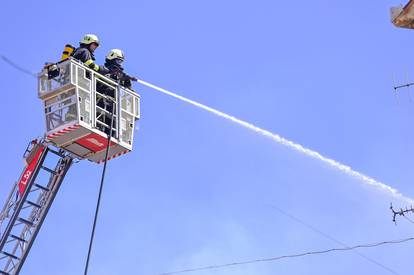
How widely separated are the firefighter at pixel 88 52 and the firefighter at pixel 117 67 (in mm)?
317

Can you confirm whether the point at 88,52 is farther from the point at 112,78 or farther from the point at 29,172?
the point at 29,172

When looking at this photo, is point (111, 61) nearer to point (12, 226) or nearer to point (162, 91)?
point (162, 91)

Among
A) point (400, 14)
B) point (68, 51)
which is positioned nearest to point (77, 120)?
point (68, 51)

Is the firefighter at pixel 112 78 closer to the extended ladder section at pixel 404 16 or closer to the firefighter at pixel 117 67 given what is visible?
the firefighter at pixel 117 67

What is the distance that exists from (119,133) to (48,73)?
7.08 ft

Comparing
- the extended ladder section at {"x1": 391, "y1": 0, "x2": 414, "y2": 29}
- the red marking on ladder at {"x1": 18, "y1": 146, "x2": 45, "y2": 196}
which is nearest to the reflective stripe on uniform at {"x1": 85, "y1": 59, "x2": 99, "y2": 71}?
the red marking on ladder at {"x1": 18, "y1": 146, "x2": 45, "y2": 196}

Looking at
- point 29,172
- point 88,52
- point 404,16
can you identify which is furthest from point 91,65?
point 404,16

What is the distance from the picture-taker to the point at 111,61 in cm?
2247

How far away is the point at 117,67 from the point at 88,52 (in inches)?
39.1

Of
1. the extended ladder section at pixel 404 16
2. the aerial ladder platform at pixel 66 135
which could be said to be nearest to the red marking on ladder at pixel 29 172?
the aerial ladder platform at pixel 66 135

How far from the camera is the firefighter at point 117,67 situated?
872 inches

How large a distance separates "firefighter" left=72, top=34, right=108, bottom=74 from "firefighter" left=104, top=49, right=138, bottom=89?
32cm

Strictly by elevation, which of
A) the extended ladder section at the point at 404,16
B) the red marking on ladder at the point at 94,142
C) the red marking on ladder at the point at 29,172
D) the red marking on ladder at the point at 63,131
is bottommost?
the red marking on ladder at the point at 29,172

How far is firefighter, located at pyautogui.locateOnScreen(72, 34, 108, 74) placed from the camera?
21.5 meters
